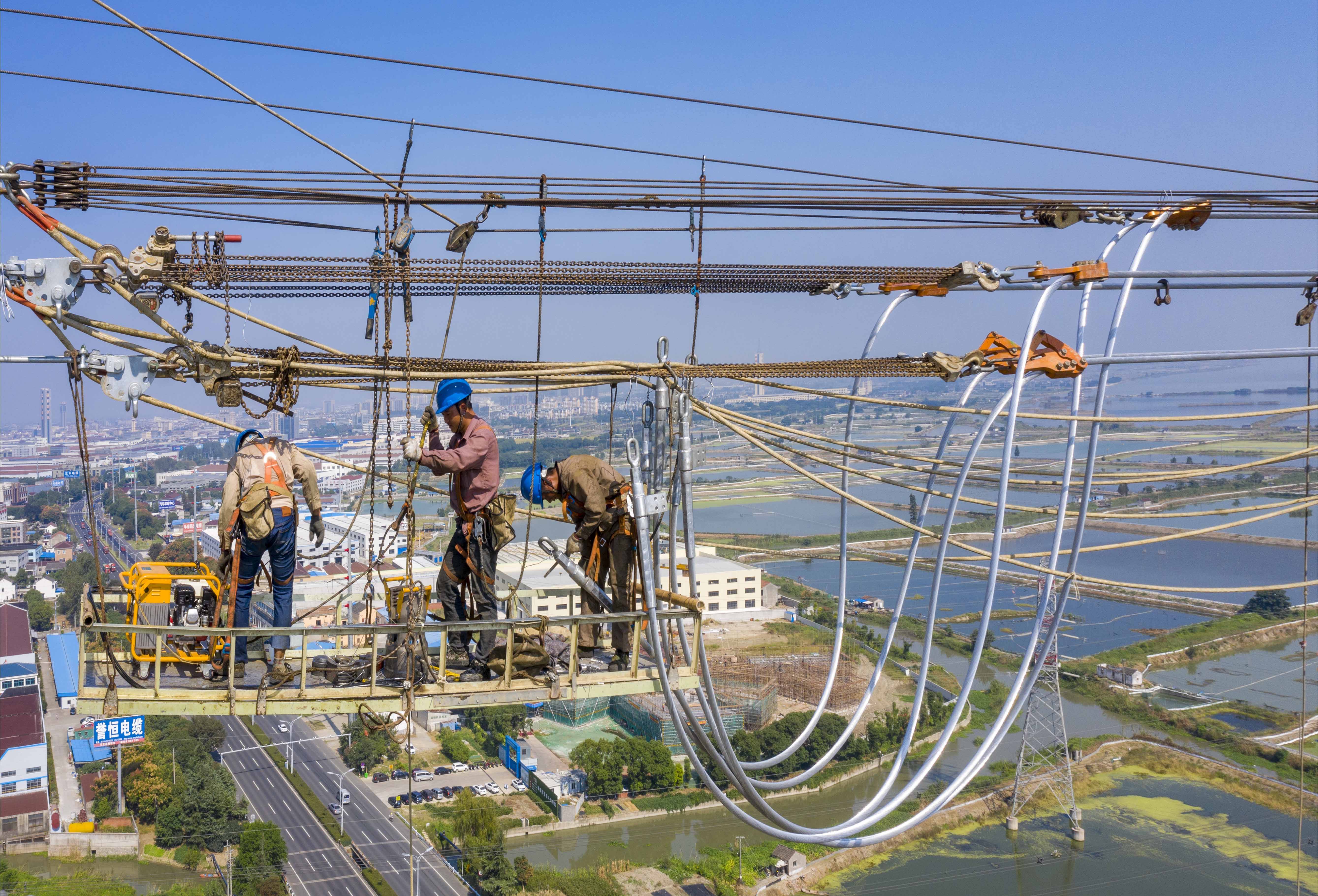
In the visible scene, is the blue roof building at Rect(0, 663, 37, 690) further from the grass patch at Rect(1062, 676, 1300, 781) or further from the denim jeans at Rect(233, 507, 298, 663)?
the grass patch at Rect(1062, 676, 1300, 781)

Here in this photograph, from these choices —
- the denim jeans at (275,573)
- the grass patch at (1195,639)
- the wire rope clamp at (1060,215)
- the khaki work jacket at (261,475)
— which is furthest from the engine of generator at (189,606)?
the grass patch at (1195,639)

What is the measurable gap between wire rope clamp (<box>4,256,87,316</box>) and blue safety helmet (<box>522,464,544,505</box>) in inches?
119

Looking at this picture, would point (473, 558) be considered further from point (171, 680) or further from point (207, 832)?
point (207, 832)

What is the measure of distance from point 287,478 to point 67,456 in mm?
130240

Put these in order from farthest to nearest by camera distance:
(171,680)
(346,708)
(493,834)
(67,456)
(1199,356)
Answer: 1. (67,456)
2. (493,834)
3. (1199,356)
4. (171,680)
5. (346,708)

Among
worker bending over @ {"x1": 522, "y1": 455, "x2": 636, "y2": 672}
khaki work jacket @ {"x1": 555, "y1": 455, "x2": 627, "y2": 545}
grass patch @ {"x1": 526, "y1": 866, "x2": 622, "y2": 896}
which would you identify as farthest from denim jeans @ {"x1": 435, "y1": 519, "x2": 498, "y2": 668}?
grass patch @ {"x1": 526, "y1": 866, "x2": 622, "y2": 896}

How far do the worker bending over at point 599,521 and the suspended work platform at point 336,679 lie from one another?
257 mm

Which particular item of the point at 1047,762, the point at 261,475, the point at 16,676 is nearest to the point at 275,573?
the point at 261,475

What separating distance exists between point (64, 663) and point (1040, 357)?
45.2 m

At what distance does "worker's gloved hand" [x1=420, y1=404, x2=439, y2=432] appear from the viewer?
626cm

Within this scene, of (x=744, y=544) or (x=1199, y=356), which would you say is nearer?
(x=1199, y=356)

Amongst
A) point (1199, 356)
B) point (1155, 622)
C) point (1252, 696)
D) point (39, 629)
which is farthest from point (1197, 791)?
point (39, 629)

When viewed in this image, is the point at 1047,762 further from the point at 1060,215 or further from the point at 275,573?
the point at 275,573

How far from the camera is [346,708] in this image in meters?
5.92
